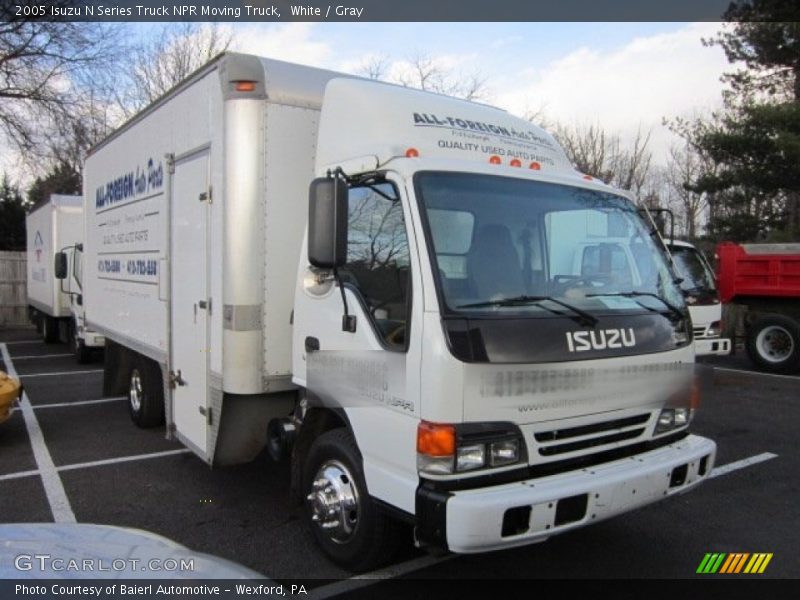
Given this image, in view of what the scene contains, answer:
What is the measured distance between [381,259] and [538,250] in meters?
0.87

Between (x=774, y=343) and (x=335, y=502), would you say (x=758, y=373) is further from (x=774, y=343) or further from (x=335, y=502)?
(x=335, y=502)

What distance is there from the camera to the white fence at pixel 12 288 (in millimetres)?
21391

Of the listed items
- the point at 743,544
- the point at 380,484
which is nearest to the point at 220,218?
the point at 380,484

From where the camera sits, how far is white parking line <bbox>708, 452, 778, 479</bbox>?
5789 mm

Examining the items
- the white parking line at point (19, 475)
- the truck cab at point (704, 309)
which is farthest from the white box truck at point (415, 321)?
the truck cab at point (704, 309)

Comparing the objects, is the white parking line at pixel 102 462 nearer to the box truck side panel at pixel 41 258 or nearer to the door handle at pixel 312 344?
the door handle at pixel 312 344

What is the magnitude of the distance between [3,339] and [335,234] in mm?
17839

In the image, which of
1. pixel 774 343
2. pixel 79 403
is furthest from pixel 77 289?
pixel 774 343

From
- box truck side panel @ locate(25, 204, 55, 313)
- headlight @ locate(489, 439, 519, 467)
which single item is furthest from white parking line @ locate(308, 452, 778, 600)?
box truck side panel @ locate(25, 204, 55, 313)

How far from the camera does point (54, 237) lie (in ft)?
45.6

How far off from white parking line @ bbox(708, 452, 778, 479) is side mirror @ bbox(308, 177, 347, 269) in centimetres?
405

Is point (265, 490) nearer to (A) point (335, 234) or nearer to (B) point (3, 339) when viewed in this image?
(A) point (335, 234)

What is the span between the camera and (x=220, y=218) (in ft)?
14.6

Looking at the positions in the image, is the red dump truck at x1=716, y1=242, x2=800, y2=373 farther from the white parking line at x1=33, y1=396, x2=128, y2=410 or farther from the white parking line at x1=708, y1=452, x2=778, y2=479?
the white parking line at x1=33, y1=396, x2=128, y2=410
